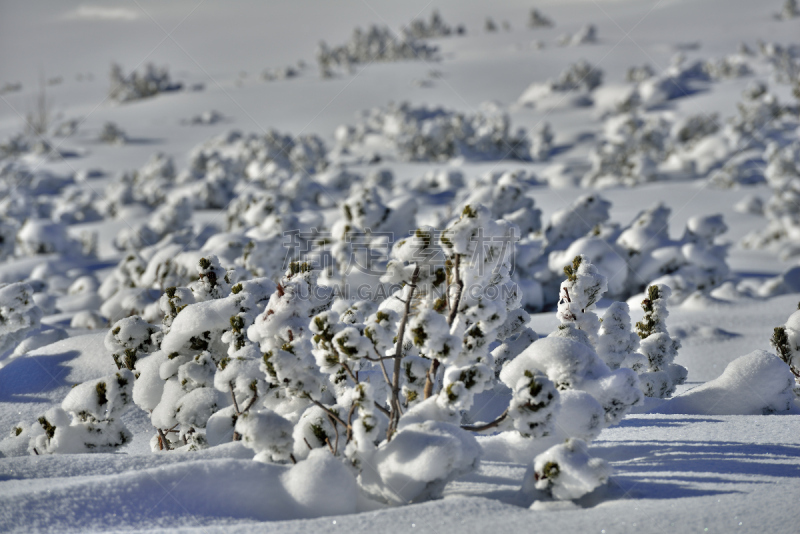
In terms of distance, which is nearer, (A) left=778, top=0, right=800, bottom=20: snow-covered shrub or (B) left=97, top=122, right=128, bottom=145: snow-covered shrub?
(B) left=97, top=122, right=128, bottom=145: snow-covered shrub

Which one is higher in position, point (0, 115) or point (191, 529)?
point (0, 115)

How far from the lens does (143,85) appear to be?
23.1 meters

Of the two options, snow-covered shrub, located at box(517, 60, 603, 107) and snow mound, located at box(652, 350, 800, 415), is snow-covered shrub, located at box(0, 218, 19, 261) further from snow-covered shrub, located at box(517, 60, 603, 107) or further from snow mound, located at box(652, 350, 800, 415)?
snow-covered shrub, located at box(517, 60, 603, 107)

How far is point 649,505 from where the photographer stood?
1.46 meters

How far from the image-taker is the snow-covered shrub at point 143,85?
23.0m

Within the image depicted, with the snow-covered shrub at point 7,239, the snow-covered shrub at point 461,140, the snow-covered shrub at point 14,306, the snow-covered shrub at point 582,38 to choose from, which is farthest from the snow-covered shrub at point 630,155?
the snow-covered shrub at point 582,38

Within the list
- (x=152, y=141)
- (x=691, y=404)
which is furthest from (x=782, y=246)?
(x=152, y=141)

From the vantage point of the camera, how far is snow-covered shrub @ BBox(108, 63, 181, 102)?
75.6ft

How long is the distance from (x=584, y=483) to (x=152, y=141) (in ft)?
57.4

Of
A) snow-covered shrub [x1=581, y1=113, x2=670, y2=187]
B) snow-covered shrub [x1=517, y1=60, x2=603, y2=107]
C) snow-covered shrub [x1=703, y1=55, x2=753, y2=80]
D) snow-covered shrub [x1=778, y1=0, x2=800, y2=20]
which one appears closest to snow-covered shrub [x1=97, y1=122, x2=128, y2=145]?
snow-covered shrub [x1=517, y1=60, x2=603, y2=107]

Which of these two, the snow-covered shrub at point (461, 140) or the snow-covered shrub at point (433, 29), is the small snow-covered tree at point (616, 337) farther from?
the snow-covered shrub at point (433, 29)

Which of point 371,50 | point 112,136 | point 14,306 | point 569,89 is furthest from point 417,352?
point 371,50

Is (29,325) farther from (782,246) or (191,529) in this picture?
(782,246)

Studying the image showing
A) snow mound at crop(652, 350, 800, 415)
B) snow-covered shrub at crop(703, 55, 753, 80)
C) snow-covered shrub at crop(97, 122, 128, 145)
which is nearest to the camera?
snow mound at crop(652, 350, 800, 415)
